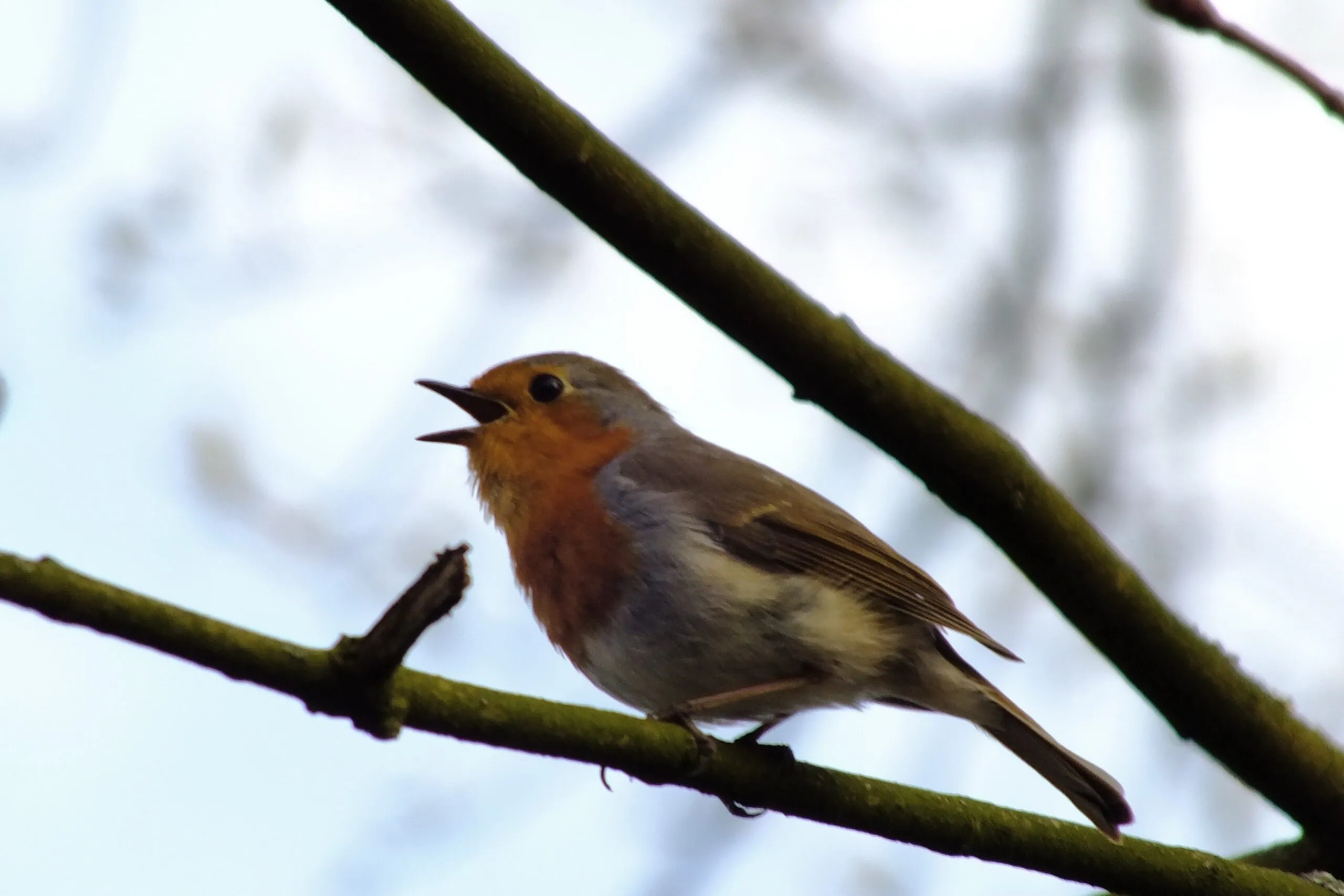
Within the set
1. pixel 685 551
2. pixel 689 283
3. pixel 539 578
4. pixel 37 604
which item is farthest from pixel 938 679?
pixel 37 604

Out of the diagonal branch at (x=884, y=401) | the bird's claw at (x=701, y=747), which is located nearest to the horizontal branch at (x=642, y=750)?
the bird's claw at (x=701, y=747)

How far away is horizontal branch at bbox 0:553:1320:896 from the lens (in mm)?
2223

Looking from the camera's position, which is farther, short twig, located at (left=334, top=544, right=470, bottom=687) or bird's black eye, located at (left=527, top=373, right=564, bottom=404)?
bird's black eye, located at (left=527, top=373, right=564, bottom=404)

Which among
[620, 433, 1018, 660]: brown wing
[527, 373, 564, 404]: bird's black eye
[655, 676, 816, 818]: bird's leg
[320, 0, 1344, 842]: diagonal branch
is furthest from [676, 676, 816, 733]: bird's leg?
[527, 373, 564, 404]: bird's black eye

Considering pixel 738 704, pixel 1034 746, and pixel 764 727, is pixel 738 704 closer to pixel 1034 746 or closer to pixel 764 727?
pixel 764 727

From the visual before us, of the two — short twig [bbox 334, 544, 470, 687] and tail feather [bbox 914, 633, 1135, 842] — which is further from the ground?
tail feather [bbox 914, 633, 1135, 842]

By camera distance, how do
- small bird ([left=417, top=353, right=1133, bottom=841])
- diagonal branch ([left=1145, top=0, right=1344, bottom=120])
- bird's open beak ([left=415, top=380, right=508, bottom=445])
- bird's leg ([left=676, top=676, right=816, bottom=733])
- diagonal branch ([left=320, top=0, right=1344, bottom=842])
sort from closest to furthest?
diagonal branch ([left=1145, top=0, right=1344, bottom=120]), diagonal branch ([left=320, top=0, right=1344, bottom=842]), bird's leg ([left=676, top=676, right=816, bottom=733]), small bird ([left=417, top=353, right=1133, bottom=841]), bird's open beak ([left=415, top=380, right=508, bottom=445])

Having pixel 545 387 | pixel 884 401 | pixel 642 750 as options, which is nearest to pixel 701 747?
pixel 642 750

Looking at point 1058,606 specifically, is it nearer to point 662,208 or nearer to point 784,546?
point 784,546

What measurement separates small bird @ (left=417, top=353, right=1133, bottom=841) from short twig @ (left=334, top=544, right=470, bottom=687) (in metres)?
1.17

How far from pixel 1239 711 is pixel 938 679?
0.93 metres

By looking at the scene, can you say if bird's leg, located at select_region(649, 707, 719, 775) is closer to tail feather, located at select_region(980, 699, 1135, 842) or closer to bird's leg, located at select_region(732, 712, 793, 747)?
bird's leg, located at select_region(732, 712, 793, 747)

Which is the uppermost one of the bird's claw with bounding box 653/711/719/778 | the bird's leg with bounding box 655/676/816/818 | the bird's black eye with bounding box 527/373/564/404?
the bird's black eye with bounding box 527/373/564/404

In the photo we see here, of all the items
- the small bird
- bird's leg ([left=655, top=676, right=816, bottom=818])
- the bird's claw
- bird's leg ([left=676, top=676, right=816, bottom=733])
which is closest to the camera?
the bird's claw
